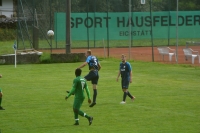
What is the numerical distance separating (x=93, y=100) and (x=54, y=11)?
934 inches

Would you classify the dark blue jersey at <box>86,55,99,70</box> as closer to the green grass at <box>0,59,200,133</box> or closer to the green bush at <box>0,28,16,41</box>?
the green grass at <box>0,59,200,133</box>

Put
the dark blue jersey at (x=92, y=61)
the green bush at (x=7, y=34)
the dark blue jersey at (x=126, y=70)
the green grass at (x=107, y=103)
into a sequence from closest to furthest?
the green grass at (x=107, y=103) → the dark blue jersey at (x=92, y=61) → the dark blue jersey at (x=126, y=70) → the green bush at (x=7, y=34)

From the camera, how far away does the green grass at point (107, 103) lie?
1745cm

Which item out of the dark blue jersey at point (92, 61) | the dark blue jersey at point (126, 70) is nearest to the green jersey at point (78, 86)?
the dark blue jersey at point (92, 61)

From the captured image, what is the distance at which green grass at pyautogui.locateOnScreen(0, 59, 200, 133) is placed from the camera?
17.5 metres

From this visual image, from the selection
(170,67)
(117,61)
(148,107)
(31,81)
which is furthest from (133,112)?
(117,61)

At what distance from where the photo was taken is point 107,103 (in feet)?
72.9

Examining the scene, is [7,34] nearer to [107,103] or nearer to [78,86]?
[107,103]

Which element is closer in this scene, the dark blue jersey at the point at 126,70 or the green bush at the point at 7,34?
the dark blue jersey at the point at 126,70

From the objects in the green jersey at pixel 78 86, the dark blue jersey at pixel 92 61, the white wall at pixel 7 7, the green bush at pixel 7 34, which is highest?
the white wall at pixel 7 7

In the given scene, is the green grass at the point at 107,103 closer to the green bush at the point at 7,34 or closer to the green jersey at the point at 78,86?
the green jersey at the point at 78,86

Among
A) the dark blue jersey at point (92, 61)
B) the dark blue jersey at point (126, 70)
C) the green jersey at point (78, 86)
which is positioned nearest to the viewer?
the green jersey at point (78, 86)

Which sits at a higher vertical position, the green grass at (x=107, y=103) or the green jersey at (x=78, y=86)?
the green jersey at (x=78, y=86)

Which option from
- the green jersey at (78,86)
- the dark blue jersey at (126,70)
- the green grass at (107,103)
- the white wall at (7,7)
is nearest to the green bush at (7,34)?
the white wall at (7,7)
